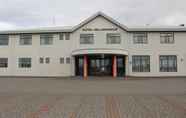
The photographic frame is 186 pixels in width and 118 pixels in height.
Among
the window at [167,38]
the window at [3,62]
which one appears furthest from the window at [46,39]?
the window at [167,38]

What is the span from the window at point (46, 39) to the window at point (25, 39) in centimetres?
166

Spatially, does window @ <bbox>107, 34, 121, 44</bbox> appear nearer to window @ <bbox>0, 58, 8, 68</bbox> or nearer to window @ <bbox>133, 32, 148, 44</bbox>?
window @ <bbox>133, 32, 148, 44</bbox>

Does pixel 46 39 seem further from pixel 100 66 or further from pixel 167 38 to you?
Answer: pixel 167 38

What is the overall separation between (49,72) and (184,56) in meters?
17.5

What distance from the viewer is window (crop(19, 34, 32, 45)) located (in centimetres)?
2592

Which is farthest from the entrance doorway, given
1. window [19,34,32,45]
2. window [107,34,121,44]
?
window [19,34,32,45]

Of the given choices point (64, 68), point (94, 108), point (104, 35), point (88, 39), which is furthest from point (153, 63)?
point (94, 108)

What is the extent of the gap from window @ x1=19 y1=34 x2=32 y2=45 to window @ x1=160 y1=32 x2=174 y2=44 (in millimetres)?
17387

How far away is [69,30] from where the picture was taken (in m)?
24.8

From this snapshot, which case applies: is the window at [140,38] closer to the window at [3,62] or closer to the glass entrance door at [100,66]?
the glass entrance door at [100,66]

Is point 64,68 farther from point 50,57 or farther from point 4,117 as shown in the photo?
point 4,117

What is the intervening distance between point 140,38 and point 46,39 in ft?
40.5

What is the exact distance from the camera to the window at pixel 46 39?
25.5 meters

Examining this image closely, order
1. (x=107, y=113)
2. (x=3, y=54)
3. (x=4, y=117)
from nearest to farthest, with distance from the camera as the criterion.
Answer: (x=4, y=117)
(x=107, y=113)
(x=3, y=54)
